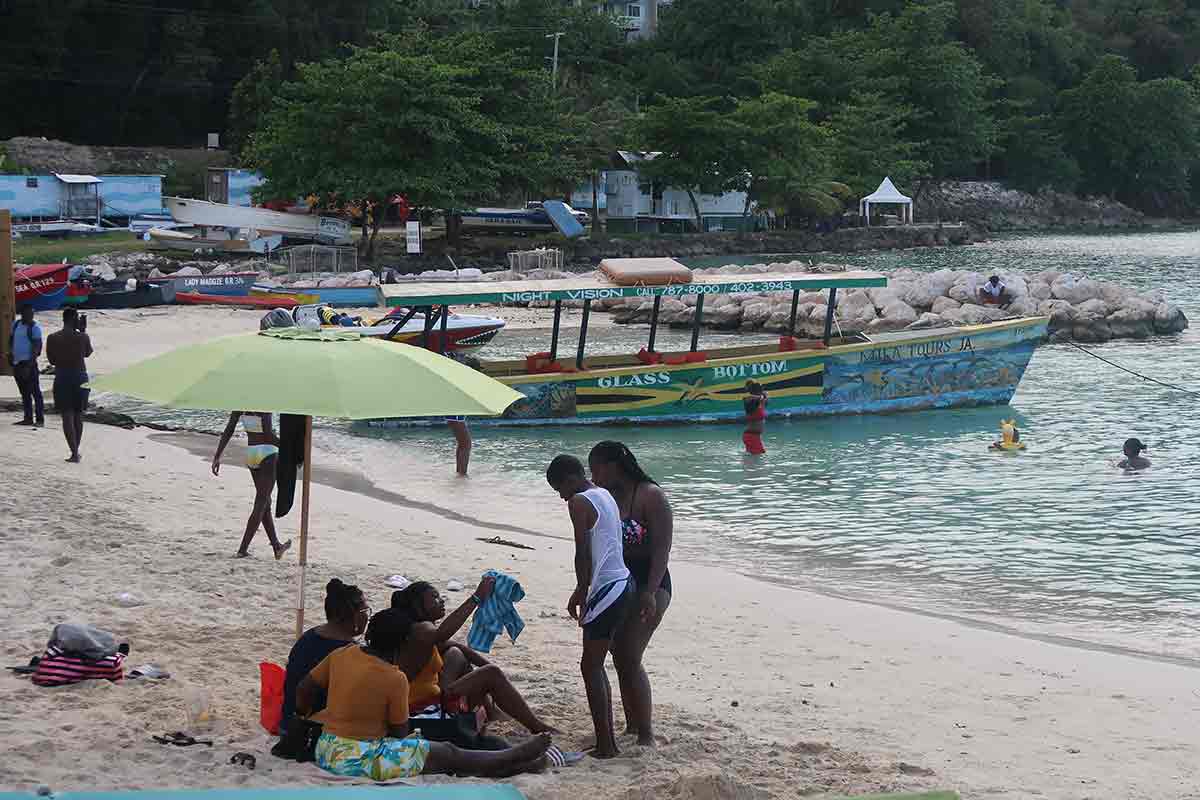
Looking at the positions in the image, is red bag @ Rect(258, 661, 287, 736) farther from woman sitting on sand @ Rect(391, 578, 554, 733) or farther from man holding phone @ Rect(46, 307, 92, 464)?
man holding phone @ Rect(46, 307, 92, 464)

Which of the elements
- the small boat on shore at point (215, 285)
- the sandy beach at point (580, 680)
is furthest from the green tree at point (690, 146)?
the sandy beach at point (580, 680)

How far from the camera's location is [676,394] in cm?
2133

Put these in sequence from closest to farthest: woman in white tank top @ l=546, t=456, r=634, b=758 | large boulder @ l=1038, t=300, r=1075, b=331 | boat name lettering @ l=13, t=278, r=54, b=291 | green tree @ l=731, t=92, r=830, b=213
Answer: woman in white tank top @ l=546, t=456, r=634, b=758 < boat name lettering @ l=13, t=278, r=54, b=291 < large boulder @ l=1038, t=300, r=1075, b=331 < green tree @ l=731, t=92, r=830, b=213

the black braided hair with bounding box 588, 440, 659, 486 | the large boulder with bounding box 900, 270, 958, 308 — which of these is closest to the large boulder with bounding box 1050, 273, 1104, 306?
the large boulder with bounding box 900, 270, 958, 308

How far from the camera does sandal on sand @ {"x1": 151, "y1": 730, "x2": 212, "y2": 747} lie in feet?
22.1

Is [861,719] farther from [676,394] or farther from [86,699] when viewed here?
[676,394]

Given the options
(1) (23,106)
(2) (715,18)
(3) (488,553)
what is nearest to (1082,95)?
(2) (715,18)

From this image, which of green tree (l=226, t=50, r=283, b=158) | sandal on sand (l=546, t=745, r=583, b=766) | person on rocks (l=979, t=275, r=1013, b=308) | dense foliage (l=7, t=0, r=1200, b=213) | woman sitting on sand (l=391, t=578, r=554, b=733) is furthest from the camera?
green tree (l=226, t=50, r=283, b=158)

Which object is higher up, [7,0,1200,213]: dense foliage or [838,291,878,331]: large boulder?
[7,0,1200,213]: dense foliage

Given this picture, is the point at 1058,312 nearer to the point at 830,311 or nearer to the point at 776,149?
the point at 830,311

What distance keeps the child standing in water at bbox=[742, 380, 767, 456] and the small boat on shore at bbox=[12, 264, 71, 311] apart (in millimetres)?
16416

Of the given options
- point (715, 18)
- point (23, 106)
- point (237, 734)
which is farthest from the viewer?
point (715, 18)

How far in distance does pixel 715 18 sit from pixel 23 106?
40.3 metres

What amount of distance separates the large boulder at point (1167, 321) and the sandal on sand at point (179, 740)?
3298 centimetres
